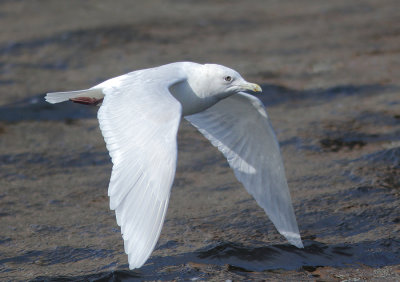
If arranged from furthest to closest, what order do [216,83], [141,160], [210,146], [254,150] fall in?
1. [210,146]
2. [254,150]
3. [216,83]
4. [141,160]

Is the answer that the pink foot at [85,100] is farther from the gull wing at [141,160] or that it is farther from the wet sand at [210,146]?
the wet sand at [210,146]

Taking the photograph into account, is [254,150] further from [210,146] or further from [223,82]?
[210,146]

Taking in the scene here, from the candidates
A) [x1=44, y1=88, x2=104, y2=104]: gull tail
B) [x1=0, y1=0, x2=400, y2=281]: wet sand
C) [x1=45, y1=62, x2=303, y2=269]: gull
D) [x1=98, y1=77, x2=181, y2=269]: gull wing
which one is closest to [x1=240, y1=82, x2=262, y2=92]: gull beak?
[x1=45, y1=62, x2=303, y2=269]: gull

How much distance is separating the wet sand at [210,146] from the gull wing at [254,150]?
256 mm

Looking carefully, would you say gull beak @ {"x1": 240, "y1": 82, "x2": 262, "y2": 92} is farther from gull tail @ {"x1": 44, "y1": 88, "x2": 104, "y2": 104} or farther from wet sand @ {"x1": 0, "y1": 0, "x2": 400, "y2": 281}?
wet sand @ {"x1": 0, "y1": 0, "x2": 400, "y2": 281}

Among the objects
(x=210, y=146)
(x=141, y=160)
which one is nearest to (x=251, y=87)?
(x=141, y=160)

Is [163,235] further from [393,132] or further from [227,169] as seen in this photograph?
[393,132]

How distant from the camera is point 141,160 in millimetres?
4434

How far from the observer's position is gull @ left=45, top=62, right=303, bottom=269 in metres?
4.26

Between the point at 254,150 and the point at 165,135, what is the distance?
5.22 feet

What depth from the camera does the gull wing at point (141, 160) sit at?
13.8 feet

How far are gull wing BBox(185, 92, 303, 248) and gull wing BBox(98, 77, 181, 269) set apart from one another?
1.12 metres

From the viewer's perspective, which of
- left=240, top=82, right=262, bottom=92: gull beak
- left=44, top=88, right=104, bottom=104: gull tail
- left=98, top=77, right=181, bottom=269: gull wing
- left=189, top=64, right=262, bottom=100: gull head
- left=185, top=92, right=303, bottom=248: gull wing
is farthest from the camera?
left=185, top=92, right=303, bottom=248: gull wing

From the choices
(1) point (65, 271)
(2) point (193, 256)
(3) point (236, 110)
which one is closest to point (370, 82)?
(3) point (236, 110)
